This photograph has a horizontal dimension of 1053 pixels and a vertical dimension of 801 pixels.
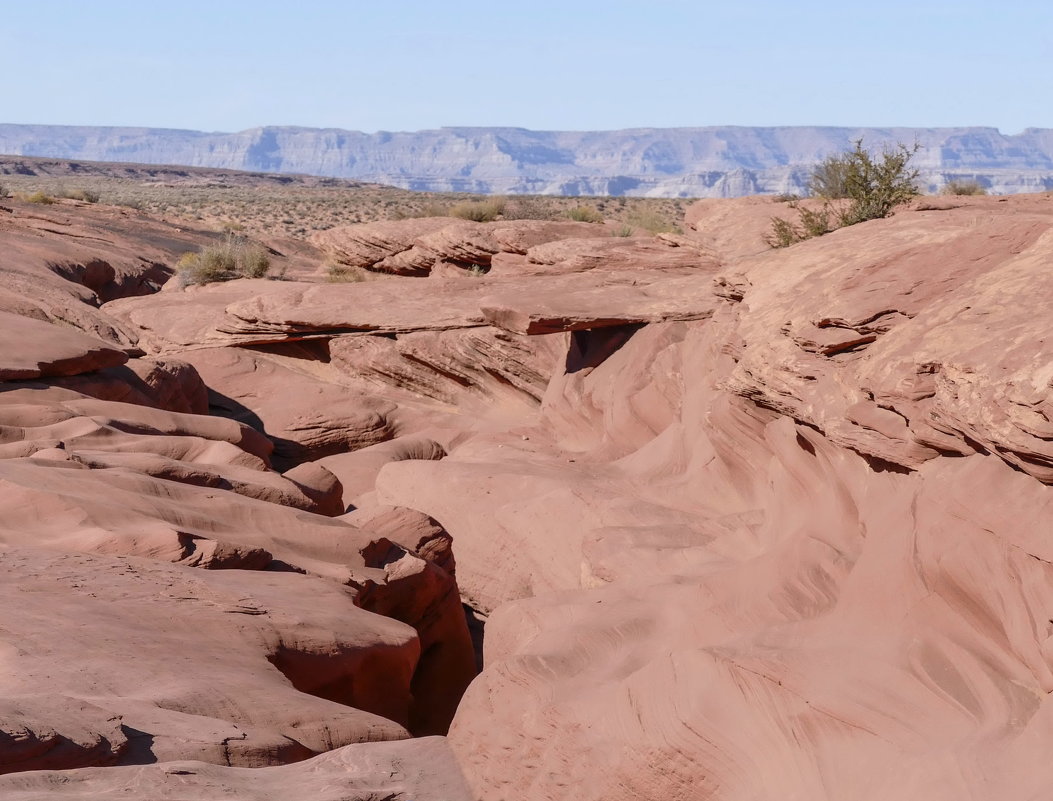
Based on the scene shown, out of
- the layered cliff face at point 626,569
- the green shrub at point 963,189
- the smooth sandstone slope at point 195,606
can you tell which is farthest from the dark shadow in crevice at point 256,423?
the green shrub at point 963,189

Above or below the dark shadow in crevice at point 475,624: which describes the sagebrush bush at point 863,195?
above

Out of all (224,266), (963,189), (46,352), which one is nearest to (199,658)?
(46,352)

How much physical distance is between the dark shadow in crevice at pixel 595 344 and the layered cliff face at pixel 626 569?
0.23 meters

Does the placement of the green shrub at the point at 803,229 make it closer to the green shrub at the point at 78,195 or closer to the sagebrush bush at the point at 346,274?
the sagebrush bush at the point at 346,274

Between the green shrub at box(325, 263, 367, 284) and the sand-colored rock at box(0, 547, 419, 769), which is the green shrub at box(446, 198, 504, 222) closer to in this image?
the green shrub at box(325, 263, 367, 284)

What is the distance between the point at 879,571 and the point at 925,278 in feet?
7.18

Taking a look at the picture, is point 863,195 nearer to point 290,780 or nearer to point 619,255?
point 619,255

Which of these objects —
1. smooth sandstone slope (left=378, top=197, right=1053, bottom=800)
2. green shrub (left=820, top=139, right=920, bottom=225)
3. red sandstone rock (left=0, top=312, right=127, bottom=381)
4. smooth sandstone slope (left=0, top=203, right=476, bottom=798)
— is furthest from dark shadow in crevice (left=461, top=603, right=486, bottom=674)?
green shrub (left=820, top=139, right=920, bottom=225)

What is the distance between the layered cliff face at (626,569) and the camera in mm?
5957

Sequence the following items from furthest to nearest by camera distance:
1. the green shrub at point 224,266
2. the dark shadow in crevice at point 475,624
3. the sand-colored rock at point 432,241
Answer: the green shrub at point 224,266 → the sand-colored rock at point 432,241 → the dark shadow in crevice at point 475,624

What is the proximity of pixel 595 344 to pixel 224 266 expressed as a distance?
38.8 feet

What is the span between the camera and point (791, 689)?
6305 mm

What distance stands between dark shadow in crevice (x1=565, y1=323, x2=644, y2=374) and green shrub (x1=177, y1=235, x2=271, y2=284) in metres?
10.7

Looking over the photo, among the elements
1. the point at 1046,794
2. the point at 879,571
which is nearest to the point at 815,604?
the point at 879,571
